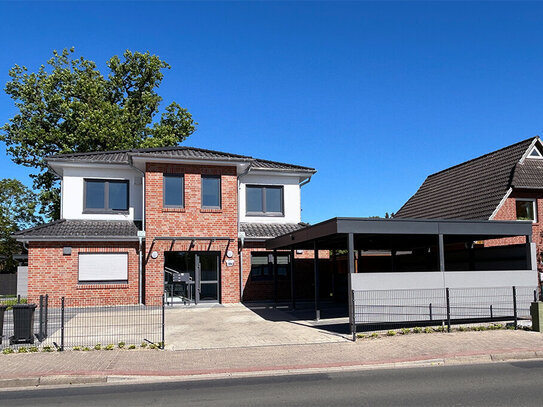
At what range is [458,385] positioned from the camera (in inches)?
322

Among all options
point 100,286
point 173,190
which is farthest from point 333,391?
point 100,286

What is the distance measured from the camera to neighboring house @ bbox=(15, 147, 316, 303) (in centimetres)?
2014

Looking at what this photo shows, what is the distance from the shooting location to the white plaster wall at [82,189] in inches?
858

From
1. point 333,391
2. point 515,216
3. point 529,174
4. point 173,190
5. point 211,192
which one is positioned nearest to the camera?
point 333,391

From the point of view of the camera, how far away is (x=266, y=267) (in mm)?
22484

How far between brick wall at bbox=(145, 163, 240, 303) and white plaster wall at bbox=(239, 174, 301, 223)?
2210 millimetres

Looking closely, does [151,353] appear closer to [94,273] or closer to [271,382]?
[271,382]

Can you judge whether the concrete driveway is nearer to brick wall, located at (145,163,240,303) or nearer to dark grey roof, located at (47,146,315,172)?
brick wall, located at (145,163,240,303)

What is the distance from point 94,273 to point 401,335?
12831mm

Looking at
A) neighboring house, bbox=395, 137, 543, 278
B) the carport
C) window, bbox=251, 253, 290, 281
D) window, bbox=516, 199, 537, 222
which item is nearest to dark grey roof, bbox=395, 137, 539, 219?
neighboring house, bbox=395, 137, 543, 278

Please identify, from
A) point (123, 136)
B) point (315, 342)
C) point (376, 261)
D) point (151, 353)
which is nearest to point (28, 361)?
point (151, 353)

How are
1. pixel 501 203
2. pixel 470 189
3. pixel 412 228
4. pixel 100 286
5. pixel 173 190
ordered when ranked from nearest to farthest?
1. pixel 412 228
2. pixel 100 286
3. pixel 173 190
4. pixel 501 203
5. pixel 470 189

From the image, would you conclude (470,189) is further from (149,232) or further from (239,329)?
(239,329)

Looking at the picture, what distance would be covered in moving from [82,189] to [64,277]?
4.00 m
